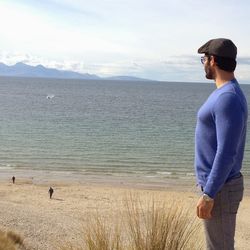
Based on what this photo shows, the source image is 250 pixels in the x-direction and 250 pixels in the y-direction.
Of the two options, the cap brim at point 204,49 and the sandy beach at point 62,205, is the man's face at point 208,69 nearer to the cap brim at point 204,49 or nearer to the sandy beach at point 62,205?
the cap brim at point 204,49

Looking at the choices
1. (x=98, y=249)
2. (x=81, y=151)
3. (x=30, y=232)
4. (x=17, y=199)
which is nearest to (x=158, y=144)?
(x=81, y=151)

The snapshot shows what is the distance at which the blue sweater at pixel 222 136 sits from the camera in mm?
3131

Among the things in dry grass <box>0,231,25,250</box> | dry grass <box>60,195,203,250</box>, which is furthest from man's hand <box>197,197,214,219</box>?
dry grass <box>0,231,25,250</box>

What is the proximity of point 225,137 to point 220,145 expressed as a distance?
58 mm

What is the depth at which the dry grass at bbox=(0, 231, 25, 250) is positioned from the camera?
5.51 meters

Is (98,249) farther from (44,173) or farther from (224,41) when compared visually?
(44,173)

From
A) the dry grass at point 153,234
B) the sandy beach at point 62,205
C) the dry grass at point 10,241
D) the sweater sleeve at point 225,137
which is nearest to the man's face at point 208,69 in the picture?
the sweater sleeve at point 225,137

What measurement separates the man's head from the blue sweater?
0.12 meters

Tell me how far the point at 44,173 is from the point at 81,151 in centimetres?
700

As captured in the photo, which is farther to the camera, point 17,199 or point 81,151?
point 81,151

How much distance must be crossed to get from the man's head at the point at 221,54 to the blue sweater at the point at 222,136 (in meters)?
0.12

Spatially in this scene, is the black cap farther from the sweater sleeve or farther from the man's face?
the sweater sleeve

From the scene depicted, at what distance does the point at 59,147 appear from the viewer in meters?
31.8

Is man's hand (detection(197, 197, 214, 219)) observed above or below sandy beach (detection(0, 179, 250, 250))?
above
